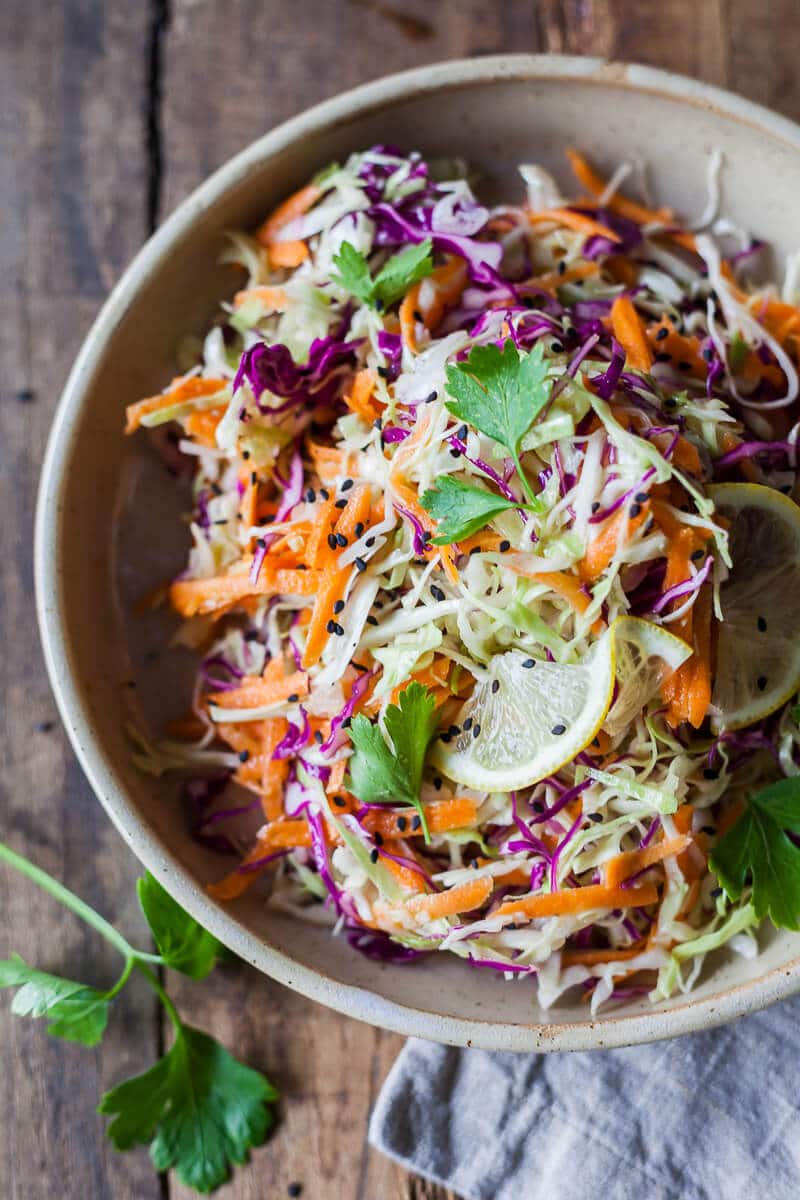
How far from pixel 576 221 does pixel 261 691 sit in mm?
1240

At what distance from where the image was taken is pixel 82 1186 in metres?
2.60

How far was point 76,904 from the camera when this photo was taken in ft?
8.36

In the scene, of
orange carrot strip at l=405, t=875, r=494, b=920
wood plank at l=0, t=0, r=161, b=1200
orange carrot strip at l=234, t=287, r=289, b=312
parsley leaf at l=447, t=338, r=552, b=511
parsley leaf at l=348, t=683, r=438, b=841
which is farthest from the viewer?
wood plank at l=0, t=0, r=161, b=1200

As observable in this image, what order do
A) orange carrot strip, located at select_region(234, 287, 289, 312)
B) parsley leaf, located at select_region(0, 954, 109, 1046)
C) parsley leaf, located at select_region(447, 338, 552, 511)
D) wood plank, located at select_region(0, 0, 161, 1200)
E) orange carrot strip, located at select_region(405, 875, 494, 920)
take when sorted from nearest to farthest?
parsley leaf, located at select_region(447, 338, 552, 511) → orange carrot strip, located at select_region(405, 875, 494, 920) → orange carrot strip, located at select_region(234, 287, 289, 312) → parsley leaf, located at select_region(0, 954, 109, 1046) → wood plank, located at select_region(0, 0, 161, 1200)

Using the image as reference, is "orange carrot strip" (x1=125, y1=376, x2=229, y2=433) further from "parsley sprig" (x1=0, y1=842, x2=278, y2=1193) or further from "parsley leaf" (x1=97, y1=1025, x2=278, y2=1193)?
"parsley leaf" (x1=97, y1=1025, x2=278, y2=1193)

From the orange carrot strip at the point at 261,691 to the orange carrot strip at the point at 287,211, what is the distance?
101 centimetres

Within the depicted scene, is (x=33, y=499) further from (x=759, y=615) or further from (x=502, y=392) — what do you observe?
(x=759, y=615)

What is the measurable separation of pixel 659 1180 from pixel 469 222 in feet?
7.10

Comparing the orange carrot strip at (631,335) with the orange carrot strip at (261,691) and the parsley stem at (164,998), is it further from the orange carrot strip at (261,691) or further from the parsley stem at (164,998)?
the parsley stem at (164,998)

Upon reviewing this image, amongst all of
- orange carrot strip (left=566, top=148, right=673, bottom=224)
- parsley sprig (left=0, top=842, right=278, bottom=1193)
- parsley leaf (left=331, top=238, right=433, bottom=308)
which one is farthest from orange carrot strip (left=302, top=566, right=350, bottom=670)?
orange carrot strip (left=566, top=148, right=673, bottom=224)

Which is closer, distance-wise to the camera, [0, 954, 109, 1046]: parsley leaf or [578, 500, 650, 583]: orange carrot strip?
[578, 500, 650, 583]: orange carrot strip

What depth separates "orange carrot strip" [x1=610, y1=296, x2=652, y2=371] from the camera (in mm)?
2174

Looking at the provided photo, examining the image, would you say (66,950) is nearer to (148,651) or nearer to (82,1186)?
(82,1186)

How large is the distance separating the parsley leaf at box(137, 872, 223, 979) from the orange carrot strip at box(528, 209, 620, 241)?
5.58 feet
